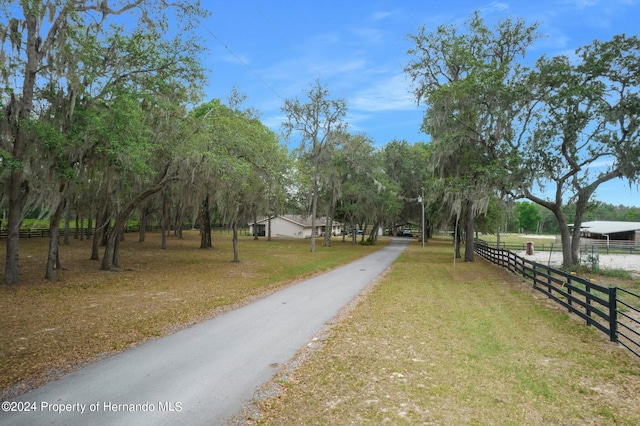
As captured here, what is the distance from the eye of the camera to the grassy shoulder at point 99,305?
5.74 metres

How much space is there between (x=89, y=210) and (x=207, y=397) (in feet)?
85.1

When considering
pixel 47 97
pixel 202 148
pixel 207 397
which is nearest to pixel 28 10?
pixel 47 97

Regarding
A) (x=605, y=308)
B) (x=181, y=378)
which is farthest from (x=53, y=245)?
(x=605, y=308)

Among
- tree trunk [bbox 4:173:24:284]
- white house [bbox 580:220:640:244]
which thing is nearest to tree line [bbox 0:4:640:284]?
tree trunk [bbox 4:173:24:284]

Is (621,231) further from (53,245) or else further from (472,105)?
(53,245)

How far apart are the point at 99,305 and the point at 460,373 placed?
8.93 m

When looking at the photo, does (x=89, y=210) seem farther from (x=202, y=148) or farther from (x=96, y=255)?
(x=202, y=148)

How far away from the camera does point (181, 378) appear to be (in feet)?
16.0

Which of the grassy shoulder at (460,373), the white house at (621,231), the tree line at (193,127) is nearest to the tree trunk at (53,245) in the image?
→ the tree line at (193,127)

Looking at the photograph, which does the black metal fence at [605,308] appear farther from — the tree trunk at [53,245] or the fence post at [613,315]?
the tree trunk at [53,245]

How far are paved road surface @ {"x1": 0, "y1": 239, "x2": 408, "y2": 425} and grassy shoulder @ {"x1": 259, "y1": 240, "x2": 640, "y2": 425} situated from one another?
0.59 metres

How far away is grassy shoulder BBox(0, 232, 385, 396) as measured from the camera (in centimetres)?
574

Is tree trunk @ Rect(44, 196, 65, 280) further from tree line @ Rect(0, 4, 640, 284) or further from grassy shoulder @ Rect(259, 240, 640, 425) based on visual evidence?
→ grassy shoulder @ Rect(259, 240, 640, 425)

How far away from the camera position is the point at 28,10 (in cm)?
932
